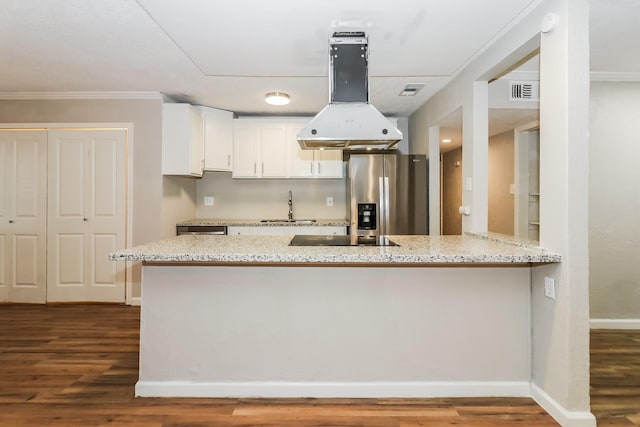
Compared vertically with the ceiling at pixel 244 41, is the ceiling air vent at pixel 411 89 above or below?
above

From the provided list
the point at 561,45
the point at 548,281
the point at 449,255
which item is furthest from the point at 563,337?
the point at 561,45

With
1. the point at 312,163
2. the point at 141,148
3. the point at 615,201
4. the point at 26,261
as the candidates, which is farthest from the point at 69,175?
the point at 615,201

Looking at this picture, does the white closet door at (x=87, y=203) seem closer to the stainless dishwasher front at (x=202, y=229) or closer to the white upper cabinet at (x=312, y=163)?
the stainless dishwasher front at (x=202, y=229)

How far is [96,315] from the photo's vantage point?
3.94 m

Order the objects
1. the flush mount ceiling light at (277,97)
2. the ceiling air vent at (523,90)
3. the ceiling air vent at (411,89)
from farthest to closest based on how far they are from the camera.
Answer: the flush mount ceiling light at (277,97) → the ceiling air vent at (411,89) → the ceiling air vent at (523,90)

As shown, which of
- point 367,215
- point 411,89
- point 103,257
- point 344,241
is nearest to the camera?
point 344,241

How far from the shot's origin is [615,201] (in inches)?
139

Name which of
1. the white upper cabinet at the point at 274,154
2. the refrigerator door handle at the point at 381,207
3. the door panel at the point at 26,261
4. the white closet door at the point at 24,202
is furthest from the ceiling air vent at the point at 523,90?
the door panel at the point at 26,261

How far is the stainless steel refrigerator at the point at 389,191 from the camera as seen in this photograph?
14.3ft

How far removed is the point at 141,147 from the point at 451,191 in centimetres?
525

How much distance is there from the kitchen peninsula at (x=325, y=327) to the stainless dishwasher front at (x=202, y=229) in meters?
2.16

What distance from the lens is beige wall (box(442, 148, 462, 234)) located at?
6.78m

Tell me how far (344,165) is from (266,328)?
3.24 meters

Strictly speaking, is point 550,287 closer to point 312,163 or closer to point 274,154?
point 312,163
